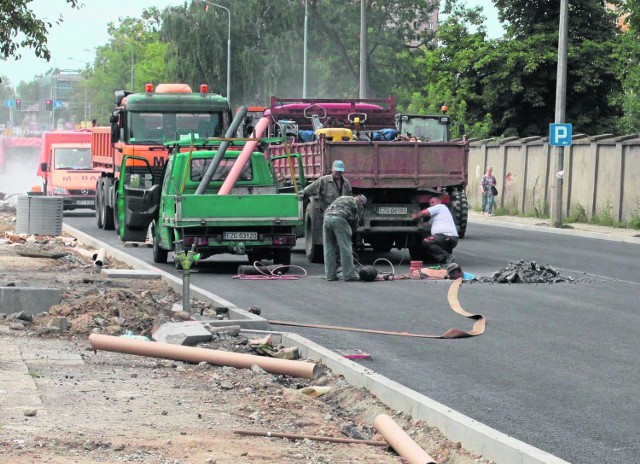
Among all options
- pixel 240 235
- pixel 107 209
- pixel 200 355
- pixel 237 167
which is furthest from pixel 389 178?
pixel 200 355

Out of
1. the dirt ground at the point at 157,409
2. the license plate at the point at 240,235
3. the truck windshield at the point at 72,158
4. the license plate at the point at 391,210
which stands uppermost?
the truck windshield at the point at 72,158

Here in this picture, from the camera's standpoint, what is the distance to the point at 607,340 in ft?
42.4

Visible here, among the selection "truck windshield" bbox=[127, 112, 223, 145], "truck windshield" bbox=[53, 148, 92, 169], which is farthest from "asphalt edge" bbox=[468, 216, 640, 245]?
"truck windshield" bbox=[53, 148, 92, 169]

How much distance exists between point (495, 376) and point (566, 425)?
2050mm

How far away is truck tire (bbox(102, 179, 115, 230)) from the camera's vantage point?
32.6 metres

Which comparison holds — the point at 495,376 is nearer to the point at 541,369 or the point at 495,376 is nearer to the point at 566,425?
the point at 541,369

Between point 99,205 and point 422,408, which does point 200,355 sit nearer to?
point 422,408

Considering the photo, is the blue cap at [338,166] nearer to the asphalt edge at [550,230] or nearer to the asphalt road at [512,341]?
the asphalt road at [512,341]

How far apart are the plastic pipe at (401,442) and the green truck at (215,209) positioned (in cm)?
1246

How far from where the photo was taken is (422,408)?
859 centimetres

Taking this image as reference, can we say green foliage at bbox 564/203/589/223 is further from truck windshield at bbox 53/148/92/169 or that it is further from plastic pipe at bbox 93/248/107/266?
plastic pipe at bbox 93/248/107/266

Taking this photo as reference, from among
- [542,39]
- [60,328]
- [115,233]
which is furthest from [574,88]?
[60,328]

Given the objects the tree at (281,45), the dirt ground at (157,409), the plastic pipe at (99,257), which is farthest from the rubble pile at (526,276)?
the tree at (281,45)

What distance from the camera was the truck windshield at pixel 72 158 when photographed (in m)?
40.2
